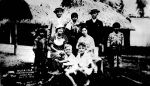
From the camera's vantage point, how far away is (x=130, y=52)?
34.3ft

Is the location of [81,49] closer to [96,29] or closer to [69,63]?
[69,63]

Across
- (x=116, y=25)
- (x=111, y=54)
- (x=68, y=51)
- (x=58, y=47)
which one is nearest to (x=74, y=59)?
(x=68, y=51)

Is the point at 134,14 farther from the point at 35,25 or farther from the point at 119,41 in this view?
the point at 119,41

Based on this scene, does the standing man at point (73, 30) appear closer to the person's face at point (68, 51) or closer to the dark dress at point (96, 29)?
the dark dress at point (96, 29)

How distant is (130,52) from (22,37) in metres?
6.24

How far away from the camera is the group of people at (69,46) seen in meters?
4.65

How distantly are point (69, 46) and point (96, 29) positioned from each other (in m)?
1.24

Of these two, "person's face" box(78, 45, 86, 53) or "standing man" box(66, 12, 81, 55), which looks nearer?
"person's face" box(78, 45, 86, 53)

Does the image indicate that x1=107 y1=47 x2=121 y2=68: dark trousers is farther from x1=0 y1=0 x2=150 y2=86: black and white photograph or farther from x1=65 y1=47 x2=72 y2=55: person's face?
x1=65 y1=47 x2=72 y2=55: person's face

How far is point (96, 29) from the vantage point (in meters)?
5.83

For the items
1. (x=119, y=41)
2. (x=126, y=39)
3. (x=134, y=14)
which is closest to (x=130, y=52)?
(x=119, y=41)

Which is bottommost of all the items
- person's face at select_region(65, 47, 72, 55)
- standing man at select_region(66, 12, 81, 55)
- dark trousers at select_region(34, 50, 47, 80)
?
dark trousers at select_region(34, 50, 47, 80)

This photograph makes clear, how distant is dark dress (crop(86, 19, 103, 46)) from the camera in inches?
227

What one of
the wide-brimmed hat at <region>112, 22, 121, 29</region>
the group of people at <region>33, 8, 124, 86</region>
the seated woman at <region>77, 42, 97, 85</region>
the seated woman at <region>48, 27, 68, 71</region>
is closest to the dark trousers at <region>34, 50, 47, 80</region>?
the group of people at <region>33, 8, 124, 86</region>
